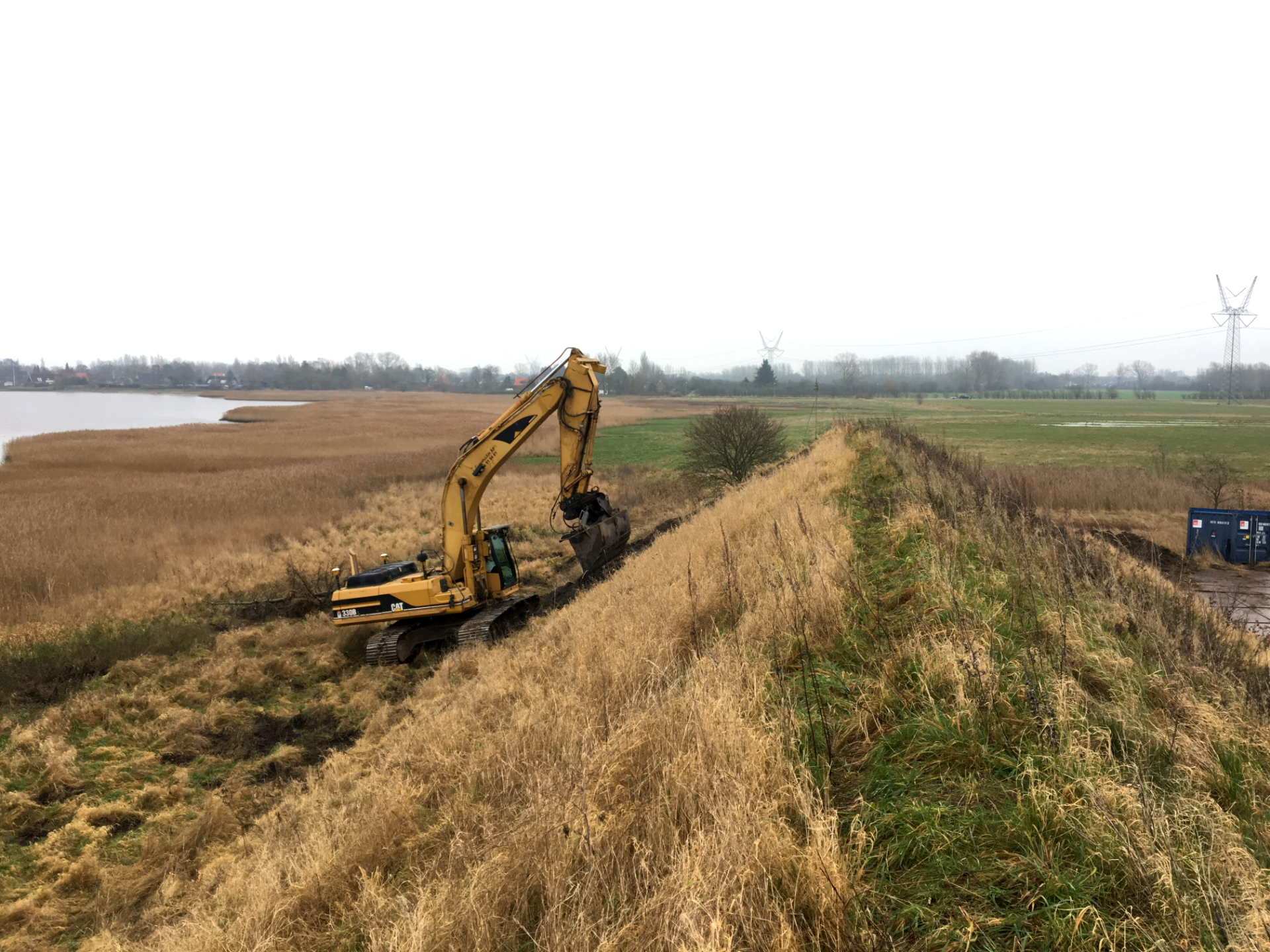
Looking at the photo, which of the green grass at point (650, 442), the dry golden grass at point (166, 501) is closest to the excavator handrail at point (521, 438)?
the dry golden grass at point (166, 501)

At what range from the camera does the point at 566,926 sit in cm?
309

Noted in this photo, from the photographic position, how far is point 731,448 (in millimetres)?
29984

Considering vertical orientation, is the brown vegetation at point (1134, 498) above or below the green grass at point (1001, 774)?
below

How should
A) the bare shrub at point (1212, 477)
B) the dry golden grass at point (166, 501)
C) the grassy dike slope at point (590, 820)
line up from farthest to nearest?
1. the bare shrub at point (1212, 477)
2. the dry golden grass at point (166, 501)
3. the grassy dike slope at point (590, 820)

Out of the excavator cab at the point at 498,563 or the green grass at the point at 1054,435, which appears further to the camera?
the green grass at the point at 1054,435

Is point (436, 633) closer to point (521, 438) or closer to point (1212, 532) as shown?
point (521, 438)

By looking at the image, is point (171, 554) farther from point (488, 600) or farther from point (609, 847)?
point (609, 847)

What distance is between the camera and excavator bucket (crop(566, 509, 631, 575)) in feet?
44.6

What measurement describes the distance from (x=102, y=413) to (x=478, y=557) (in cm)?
10648

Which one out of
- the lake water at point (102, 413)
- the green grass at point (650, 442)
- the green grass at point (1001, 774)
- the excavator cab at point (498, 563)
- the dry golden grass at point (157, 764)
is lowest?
the dry golden grass at point (157, 764)

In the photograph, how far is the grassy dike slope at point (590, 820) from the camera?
3.06 m

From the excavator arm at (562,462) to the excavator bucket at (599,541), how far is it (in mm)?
16

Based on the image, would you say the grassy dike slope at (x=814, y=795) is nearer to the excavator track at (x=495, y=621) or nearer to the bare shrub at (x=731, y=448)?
the excavator track at (x=495, y=621)

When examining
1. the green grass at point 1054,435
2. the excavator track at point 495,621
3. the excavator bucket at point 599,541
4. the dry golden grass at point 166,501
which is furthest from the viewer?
the green grass at point 1054,435
